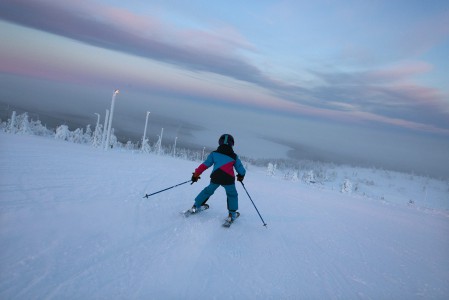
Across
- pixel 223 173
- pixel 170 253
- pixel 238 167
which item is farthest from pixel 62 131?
pixel 170 253

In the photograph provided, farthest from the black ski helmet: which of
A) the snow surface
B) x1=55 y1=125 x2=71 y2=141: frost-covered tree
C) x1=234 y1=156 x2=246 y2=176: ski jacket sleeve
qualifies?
x1=55 y1=125 x2=71 y2=141: frost-covered tree

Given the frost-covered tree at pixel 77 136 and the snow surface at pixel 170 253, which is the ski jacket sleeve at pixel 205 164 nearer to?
the snow surface at pixel 170 253

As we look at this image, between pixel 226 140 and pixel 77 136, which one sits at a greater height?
pixel 226 140

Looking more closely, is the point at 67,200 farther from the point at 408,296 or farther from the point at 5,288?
the point at 408,296

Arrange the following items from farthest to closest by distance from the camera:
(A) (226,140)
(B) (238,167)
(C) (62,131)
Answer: (C) (62,131), (B) (238,167), (A) (226,140)

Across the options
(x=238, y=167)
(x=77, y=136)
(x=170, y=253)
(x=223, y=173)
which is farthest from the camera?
(x=77, y=136)

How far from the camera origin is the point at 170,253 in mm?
4449

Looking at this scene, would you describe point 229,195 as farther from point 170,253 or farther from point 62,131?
point 62,131

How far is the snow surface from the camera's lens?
342 cm

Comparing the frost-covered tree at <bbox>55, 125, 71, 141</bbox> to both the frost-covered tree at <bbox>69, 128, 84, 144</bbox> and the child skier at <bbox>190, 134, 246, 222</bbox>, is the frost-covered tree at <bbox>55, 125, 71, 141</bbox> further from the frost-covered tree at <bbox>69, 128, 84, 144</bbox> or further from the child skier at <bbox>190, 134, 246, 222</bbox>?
the child skier at <bbox>190, 134, 246, 222</bbox>

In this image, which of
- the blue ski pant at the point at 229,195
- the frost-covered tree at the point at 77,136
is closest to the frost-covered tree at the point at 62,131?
the frost-covered tree at the point at 77,136

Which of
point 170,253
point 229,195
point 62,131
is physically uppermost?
point 229,195

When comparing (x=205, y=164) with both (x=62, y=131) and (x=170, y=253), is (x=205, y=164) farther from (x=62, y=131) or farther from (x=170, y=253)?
(x=62, y=131)

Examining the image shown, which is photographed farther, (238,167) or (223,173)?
(238,167)
